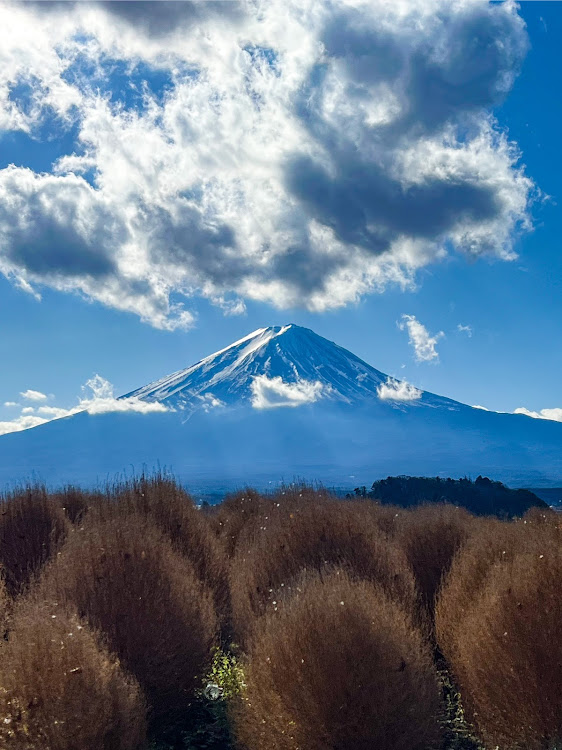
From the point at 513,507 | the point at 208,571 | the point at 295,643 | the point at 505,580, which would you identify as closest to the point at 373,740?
the point at 295,643

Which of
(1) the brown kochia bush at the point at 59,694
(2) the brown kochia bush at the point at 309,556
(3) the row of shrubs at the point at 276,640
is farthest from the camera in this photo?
(2) the brown kochia bush at the point at 309,556

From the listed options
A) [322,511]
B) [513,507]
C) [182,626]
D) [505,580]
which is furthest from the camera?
[513,507]

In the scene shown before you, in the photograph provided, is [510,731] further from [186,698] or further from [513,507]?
[513,507]

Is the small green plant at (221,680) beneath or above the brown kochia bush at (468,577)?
beneath

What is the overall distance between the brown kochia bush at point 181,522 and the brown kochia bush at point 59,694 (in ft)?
20.4

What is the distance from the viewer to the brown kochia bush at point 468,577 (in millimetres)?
12195

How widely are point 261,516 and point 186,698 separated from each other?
689cm

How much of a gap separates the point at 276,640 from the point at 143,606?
2.93 metres

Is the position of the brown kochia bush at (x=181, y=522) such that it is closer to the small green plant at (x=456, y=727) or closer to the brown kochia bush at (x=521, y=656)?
the small green plant at (x=456, y=727)

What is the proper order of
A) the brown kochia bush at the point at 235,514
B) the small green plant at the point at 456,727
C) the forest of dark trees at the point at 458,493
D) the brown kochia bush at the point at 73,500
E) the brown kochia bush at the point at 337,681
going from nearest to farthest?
the brown kochia bush at the point at 337,681
the small green plant at the point at 456,727
the brown kochia bush at the point at 235,514
the brown kochia bush at the point at 73,500
the forest of dark trees at the point at 458,493

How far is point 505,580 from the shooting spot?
10.4 metres

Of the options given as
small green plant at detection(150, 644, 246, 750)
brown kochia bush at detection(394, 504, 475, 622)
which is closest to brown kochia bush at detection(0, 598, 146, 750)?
small green plant at detection(150, 644, 246, 750)

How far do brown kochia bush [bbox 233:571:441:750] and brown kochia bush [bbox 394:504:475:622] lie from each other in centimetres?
701

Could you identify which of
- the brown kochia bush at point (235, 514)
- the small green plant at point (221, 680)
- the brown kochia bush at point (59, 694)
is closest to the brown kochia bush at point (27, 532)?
the small green plant at point (221, 680)
